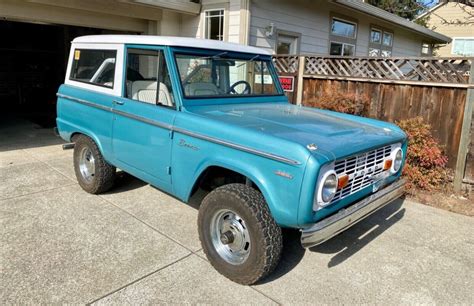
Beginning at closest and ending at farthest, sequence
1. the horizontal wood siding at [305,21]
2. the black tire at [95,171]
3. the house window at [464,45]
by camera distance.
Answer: the black tire at [95,171] < the horizontal wood siding at [305,21] < the house window at [464,45]

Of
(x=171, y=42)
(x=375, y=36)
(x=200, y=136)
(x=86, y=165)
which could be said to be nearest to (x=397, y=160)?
(x=200, y=136)

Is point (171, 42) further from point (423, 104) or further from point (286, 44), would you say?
point (286, 44)

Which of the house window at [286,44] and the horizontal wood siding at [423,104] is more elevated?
the house window at [286,44]

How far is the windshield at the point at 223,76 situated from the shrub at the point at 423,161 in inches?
91.8

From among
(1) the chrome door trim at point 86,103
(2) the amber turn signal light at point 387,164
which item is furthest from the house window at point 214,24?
(2) the amber turn signal light at point 387,164

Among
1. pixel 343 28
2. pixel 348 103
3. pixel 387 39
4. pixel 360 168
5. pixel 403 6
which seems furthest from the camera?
pixel 403 6

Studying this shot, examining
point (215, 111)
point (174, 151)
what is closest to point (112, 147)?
point (174, 151)

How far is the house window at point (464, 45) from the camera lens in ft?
64.0

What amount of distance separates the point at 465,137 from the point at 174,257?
439 cm

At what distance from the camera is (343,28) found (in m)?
11.3

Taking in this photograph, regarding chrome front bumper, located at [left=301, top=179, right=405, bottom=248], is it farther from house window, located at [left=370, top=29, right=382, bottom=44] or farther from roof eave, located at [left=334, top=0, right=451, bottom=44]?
house window, located at [left=370, top=29, right=382, bottom=44]

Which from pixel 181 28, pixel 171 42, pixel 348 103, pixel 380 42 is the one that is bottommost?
pixel 348 103

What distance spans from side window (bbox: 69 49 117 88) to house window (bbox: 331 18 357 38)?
26.5ft

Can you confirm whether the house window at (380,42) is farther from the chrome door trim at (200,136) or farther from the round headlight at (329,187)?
the round headlight at (329,187)
